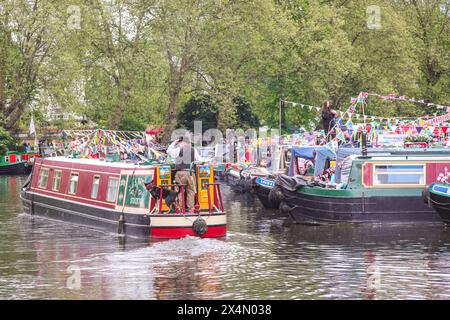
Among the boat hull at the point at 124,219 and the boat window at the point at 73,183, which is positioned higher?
the boat window at the point at 73,183

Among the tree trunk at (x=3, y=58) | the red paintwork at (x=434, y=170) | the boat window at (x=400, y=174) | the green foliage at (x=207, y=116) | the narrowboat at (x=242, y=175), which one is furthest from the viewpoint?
the green foliage at (x=207, y=116)

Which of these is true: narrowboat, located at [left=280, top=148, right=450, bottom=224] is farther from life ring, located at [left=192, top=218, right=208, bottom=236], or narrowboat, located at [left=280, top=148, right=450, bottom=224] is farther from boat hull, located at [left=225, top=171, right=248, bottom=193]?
boat hull, located at [left=225, top=171, right=248, bottom=193]

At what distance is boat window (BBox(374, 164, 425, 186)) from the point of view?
29.8 m

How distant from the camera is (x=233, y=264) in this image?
22.6m

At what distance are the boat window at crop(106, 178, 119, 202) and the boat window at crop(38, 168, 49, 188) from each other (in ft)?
17.2

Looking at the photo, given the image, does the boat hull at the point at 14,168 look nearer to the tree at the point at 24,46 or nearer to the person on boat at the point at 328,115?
the tree at the point at 24,46

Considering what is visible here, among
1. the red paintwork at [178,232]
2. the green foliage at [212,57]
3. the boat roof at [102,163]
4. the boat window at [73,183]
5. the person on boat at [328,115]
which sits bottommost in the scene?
the red paintwork at [178,232]

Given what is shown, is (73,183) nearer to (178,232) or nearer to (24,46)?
(178,232)

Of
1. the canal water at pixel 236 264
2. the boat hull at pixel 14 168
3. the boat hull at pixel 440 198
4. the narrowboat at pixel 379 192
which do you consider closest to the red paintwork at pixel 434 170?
the narrowboat at pixel 379 192

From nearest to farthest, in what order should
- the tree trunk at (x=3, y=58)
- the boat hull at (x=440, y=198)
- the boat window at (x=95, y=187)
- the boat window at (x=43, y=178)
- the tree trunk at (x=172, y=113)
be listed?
the boat hull at (x=440, y=198) < the boat window at (x=95, y=187) < the boat window at (x=43, y=178) < the tree trunk at (x=3, y=58) < the tree trunk at (x=172, y=113)

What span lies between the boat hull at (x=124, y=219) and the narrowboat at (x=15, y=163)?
95.5 feet

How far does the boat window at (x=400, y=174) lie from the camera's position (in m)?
29.8

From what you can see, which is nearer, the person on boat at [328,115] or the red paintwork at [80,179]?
the red paintwork at [80,179]

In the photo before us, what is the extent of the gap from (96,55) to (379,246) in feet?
126
